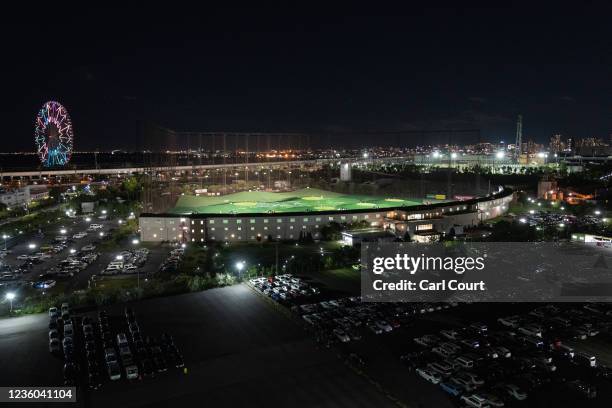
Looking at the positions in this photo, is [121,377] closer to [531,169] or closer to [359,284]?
[359,284]

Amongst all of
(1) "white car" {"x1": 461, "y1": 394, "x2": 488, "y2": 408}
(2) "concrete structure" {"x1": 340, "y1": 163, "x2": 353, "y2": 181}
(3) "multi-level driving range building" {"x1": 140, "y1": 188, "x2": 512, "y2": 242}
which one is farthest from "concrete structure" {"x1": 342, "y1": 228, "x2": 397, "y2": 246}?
(2) "concrete structure" {"x1": 340, "y1": 163, "x2": 353, "y2": 181}

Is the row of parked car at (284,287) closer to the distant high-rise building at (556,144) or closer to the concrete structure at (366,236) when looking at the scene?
the concrete structure at (366,236)

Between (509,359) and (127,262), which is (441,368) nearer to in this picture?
(509,359)

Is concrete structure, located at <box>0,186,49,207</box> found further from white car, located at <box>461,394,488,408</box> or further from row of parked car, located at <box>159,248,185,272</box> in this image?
white car, located at <box>461,394,488,408</box>

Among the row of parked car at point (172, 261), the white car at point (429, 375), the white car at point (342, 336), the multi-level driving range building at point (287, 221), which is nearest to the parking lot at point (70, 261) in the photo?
the row of parked car at point (172, 261)

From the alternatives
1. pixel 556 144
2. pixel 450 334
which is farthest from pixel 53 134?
pixel 556 144
